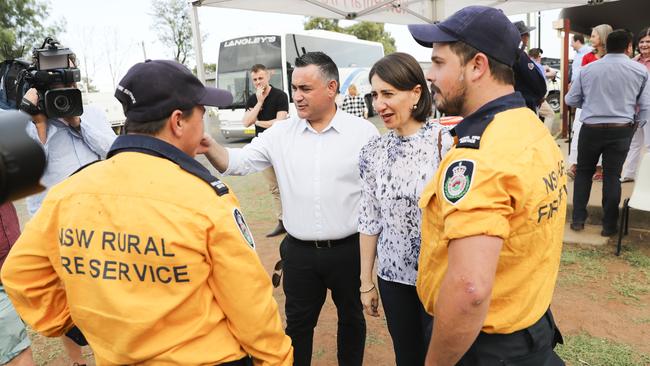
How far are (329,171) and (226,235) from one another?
121 centimetres

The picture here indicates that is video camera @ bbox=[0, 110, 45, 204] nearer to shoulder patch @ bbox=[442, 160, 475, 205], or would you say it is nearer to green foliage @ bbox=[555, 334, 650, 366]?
shoulder patch @ bbox=[442, 160, 475, 205]

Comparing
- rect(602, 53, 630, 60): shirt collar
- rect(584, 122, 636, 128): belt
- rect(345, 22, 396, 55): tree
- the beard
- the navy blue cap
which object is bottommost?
rect(584, 122, 636, 128): belt

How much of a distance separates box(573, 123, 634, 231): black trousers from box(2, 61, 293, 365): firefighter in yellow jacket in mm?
4193

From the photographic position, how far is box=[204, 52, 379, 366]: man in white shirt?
241cm

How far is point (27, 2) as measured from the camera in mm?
27328

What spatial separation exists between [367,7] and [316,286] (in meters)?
3.87

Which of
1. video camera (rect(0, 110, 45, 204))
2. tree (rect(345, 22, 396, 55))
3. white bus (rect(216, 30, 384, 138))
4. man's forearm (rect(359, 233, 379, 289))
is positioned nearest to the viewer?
video camera (rect(0, 110, 45, 204))

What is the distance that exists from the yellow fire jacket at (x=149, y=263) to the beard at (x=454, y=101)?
0.70 m

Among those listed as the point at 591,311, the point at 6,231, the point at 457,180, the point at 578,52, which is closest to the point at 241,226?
the point at 457,180

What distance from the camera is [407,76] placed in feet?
6.64

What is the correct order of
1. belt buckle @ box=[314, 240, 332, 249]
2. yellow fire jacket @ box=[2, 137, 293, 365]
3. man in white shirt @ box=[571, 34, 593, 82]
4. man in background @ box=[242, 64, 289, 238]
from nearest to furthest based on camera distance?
yellow fire jacket @ box=[2, 137, 293, 365], belt buckle @ box=[314, 240, 332, 249], man in background @ box=[242, 64, 289, 238], man in white shirt @ box=[571, 34, 593, 82]

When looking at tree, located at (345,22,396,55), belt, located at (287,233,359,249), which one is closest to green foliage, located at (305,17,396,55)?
tree, located at (345,22,396,55)

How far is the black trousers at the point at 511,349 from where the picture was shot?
133cm

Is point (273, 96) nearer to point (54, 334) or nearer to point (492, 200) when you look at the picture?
point (54, 334)
